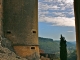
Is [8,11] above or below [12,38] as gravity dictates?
above

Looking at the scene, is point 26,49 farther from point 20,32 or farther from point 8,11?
point 8,11

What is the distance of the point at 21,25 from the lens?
16.1 metres

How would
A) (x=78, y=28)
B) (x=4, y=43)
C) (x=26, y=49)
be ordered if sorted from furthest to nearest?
(x=26, y=49) → (x=4, y=43) → (x=78, y=28)

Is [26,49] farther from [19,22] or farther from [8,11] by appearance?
[8,11]

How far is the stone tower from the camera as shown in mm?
15789

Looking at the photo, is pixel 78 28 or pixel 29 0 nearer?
pixel 78 28

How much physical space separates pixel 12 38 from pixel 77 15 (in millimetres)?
14888

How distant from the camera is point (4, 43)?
1479cm

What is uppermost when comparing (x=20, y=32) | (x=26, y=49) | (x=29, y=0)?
(x=29, y=0)

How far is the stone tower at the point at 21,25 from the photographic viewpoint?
51.8ft

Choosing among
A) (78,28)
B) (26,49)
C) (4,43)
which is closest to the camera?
(78,28)

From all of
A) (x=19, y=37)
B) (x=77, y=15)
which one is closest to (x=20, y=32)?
(x=19, y=37)

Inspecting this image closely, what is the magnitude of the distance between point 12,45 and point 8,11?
2750mm

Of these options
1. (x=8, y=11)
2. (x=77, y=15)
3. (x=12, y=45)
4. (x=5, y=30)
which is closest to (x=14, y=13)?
(x=8, y=11)
